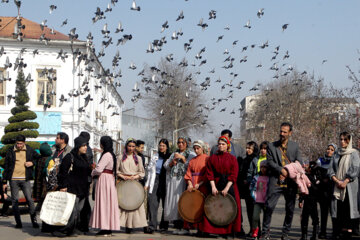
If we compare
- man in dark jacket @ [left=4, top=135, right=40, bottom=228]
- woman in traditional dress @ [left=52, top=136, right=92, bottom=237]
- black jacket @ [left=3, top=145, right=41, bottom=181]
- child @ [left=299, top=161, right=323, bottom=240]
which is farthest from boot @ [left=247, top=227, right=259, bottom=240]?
black jacket @ [left=3, top=145, right=41, bottom=181]

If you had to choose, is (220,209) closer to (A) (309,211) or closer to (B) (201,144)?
(B) (201,144)

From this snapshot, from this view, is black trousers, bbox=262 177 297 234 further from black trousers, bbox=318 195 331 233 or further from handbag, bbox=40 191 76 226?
handbag, bbox=40 191 76 226

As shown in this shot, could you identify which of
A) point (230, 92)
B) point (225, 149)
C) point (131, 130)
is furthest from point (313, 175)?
point (131, 130)

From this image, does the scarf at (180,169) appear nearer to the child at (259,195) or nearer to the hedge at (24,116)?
the child at (259,195)

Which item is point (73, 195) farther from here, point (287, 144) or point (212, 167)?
point (287, 144)

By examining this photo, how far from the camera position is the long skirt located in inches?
472

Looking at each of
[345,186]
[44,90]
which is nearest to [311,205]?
[345,186]

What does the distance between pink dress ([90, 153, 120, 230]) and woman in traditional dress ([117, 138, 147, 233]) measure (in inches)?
15.8

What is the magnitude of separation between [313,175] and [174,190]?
273 cm

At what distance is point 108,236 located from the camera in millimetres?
12078

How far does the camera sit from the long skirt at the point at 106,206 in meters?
12.0

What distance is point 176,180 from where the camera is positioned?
1305 cm

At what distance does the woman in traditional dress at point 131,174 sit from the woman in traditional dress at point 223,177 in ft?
4.59

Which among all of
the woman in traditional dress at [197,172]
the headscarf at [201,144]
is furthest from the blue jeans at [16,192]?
the headscarf at [201,144]
